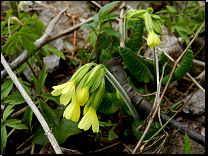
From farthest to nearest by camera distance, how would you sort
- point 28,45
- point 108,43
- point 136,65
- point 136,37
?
point 108,43
point 136,37
point 28,45
point 136,65

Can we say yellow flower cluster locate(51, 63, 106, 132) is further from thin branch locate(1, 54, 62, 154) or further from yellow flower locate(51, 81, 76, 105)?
thin branch locate(1, 54, 62, 154)

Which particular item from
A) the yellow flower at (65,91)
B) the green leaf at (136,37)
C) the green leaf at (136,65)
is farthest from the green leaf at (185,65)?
the yellow flower at (65,91)

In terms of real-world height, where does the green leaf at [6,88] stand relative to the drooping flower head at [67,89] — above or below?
below

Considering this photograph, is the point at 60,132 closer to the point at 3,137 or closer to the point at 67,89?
the point at 3,137

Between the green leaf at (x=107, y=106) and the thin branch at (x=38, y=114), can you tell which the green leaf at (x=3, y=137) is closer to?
the thin branch at (x=38, y=114)

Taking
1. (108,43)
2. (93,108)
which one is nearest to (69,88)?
(93,108)

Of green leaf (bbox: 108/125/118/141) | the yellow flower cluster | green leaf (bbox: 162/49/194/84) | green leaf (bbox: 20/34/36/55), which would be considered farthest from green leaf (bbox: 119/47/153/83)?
green leaf (bbox: 20/34/36/55)

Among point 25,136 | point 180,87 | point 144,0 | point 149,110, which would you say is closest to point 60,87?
point 149,110
